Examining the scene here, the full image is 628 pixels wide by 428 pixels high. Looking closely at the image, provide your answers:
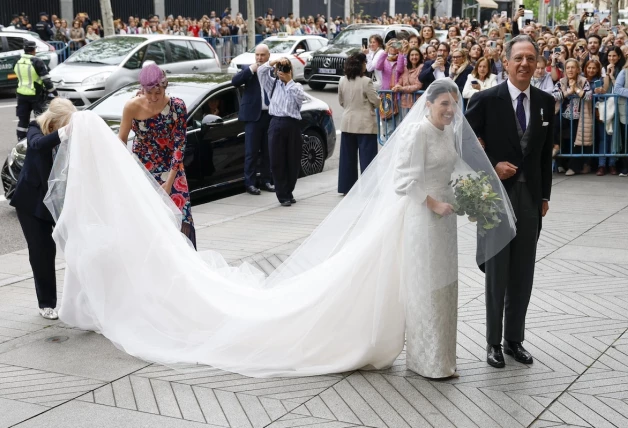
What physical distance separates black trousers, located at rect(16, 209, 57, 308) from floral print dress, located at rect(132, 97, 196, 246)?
981mm

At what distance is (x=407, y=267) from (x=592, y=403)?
4.27ft

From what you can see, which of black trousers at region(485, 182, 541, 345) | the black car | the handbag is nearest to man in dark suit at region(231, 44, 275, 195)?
the black car

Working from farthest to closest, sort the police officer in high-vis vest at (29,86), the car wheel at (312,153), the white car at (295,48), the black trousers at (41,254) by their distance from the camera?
the white car at (295,48), the police officer in high-vis vest at (29,86), the car wheel at (312,153), the black trousers at (41,254)

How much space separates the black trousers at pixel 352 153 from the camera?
11.6m

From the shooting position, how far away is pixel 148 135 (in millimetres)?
7211

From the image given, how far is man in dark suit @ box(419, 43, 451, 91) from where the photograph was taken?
14.1 meters

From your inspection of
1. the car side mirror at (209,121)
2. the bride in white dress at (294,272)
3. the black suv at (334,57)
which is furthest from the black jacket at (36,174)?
the black suv at (334,57)

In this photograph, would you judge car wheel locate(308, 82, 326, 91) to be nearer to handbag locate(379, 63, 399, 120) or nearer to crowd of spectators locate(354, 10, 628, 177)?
crowd of spectators locate(354, 10, 628, 177)

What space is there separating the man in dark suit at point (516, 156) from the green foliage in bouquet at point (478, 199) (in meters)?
0.28

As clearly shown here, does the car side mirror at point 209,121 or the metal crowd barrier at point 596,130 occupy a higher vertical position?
the car side mirror at point 209,121

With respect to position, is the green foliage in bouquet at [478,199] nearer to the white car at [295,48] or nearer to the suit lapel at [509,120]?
the suit lapel at [509,120]

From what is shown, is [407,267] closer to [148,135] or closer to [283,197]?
[148,135]

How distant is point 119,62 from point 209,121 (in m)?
10.8

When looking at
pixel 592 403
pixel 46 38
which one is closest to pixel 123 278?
pixel 592 403
